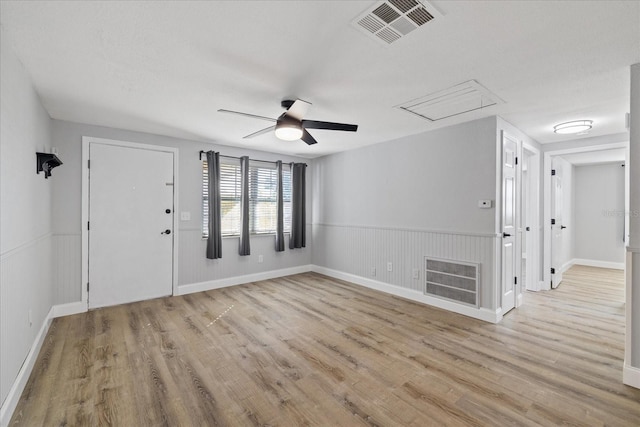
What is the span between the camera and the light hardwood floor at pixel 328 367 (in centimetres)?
189

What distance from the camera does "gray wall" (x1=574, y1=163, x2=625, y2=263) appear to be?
20.7 ft

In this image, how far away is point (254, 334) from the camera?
10.1 ft

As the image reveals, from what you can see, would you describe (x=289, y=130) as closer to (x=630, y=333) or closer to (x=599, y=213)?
(x=630, y=333)

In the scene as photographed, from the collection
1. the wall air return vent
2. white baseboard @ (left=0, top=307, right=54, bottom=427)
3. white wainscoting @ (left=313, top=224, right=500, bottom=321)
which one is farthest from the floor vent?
white baseboard @ (left=0, top=307, right=54, bottom=427)

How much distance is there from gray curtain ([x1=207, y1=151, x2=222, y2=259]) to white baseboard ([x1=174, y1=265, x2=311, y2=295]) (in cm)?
46

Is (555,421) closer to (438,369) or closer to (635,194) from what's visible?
(438,369)

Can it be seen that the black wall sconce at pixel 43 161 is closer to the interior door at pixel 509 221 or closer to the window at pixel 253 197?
the window at pixel 253 197

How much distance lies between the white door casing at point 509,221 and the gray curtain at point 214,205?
401cm

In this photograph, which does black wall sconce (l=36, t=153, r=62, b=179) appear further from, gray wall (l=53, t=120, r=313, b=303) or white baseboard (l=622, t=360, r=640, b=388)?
white baseboard (l=622, t=360, r=640, b=388)

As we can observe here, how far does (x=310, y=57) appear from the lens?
6.91ft

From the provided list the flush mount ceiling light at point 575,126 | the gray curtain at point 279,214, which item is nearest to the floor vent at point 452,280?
the flush mount ceiling light at point 575,126

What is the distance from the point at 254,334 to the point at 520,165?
397cm

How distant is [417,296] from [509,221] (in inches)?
60.9

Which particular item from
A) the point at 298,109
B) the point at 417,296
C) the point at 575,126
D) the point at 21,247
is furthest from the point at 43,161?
the point at 575,126
